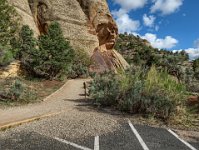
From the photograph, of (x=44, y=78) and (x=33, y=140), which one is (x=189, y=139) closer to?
(x=33, y=140)

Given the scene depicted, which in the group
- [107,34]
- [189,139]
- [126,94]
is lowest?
[189,139]

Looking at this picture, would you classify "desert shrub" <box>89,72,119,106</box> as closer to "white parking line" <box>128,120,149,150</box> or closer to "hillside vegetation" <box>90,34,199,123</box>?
"hillside vegetation" <box>90,34,199,123</box>

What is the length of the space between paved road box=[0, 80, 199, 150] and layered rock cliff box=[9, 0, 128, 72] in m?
30.0

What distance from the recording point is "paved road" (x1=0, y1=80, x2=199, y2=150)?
7.29 metres

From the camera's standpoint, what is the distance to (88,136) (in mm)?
8266

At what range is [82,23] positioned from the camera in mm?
44281

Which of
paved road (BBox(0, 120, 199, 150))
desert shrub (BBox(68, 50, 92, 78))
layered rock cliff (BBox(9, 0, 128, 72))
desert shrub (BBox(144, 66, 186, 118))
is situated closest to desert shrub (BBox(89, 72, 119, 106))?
desert shrub (BBox(144, 66, 186, 118))

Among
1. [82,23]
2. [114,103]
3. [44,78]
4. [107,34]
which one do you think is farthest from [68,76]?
[114,103]

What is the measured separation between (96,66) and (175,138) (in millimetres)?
33278

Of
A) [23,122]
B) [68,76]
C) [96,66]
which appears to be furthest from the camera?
[96,66]

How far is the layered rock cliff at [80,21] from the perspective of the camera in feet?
138

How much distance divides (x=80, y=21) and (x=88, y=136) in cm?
3711

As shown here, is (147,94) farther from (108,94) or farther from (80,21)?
(80,21)

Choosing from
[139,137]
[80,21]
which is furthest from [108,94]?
[80,21]
